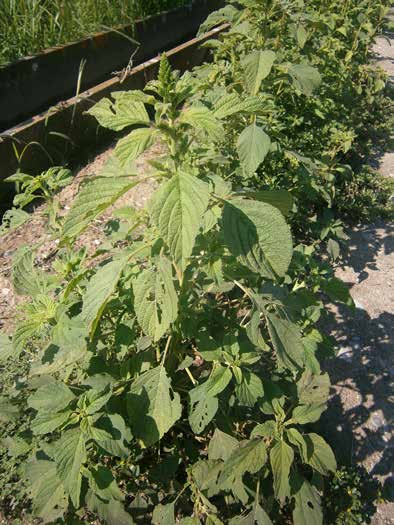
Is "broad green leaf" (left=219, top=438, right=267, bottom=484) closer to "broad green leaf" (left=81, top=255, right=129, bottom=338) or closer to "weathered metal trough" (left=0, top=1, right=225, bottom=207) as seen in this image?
"broad green leaf" (left=81, top=255, right=129, bottom=338)

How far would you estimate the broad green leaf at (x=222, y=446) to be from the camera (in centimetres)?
154

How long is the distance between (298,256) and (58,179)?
0.99 meters

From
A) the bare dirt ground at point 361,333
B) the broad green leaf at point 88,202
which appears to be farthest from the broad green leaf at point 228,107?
the bare dirt ground at point 361,333

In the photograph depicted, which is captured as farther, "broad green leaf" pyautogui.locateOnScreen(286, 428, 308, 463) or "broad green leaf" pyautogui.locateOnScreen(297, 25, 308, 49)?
"broad green leaf" pyautogui.locateOnScreen(297, 25, 308, 49)

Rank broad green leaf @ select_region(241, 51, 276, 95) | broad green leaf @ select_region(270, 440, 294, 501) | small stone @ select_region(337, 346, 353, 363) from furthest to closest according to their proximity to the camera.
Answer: small stone @ select_region(337, 346, 353, 363) < broad green leaf @ select_region(241, 51, 276, 95) < broad green leaf @ select_region(270, 440, 294, 501)

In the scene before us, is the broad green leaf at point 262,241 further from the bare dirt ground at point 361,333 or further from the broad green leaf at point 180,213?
the bare dirt ground at point 361,333

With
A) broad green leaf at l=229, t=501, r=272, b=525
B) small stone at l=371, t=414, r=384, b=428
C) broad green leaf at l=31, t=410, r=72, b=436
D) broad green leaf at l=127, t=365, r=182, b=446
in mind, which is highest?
broad green leaf at l=31, t=410, r=72, b=436

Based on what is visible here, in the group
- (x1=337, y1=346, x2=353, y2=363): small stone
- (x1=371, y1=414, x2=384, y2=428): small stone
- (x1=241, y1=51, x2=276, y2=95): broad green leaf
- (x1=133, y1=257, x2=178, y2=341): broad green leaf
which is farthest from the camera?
(x1=337, y1=346, x2=353, y2=363): small stone

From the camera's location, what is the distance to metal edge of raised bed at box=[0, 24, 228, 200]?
324cm

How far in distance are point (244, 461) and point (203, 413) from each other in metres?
0.19

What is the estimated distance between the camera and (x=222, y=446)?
5.13 ft

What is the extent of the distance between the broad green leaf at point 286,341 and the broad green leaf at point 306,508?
49 centimetres

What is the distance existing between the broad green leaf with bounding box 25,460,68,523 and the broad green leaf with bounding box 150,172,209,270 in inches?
33.5

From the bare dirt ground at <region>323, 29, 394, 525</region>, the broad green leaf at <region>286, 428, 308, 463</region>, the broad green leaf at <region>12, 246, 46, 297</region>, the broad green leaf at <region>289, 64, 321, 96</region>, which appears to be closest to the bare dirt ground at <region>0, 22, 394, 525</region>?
the bare dirt ground at <region>323, 29, 394, 525</region>
